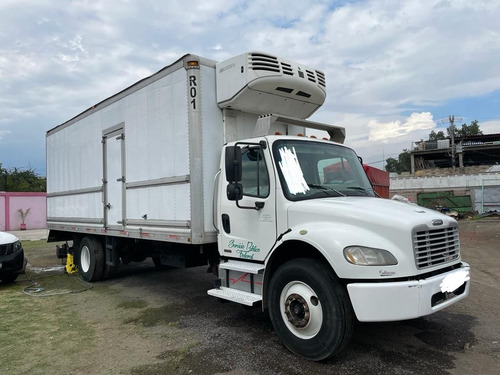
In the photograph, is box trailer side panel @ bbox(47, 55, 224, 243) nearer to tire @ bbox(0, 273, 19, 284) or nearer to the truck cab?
the truck cab

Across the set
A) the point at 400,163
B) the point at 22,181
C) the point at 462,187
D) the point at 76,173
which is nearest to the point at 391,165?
the point at 400,163

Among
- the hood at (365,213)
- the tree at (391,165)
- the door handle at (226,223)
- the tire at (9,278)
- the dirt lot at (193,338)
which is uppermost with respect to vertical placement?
the tree at (391,165)

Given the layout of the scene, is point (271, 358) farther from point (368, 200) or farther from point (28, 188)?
point (28, 188)

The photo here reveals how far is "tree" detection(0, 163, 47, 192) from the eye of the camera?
39.2m

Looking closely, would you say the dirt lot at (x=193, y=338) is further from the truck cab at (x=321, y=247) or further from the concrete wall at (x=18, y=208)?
the concrete wall at (x=18, y=208)

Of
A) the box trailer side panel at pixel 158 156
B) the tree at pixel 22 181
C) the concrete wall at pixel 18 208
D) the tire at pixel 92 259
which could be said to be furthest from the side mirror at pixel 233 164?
the tree at pixel 22 181

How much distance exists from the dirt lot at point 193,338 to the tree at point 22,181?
36.5m

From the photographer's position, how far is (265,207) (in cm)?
466

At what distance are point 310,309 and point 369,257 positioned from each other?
2.77 ft

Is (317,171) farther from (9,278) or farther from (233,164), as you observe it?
(9,278)

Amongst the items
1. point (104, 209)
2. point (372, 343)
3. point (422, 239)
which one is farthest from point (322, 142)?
point (104, 209)

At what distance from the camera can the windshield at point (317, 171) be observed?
4582 millimetres

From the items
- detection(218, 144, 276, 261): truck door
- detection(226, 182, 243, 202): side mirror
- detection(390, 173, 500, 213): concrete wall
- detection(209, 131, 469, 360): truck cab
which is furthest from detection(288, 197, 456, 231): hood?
detection(390, 173, 500, 213): concrete wall

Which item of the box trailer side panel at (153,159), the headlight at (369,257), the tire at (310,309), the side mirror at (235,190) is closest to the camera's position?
the headlight at (369,257)
